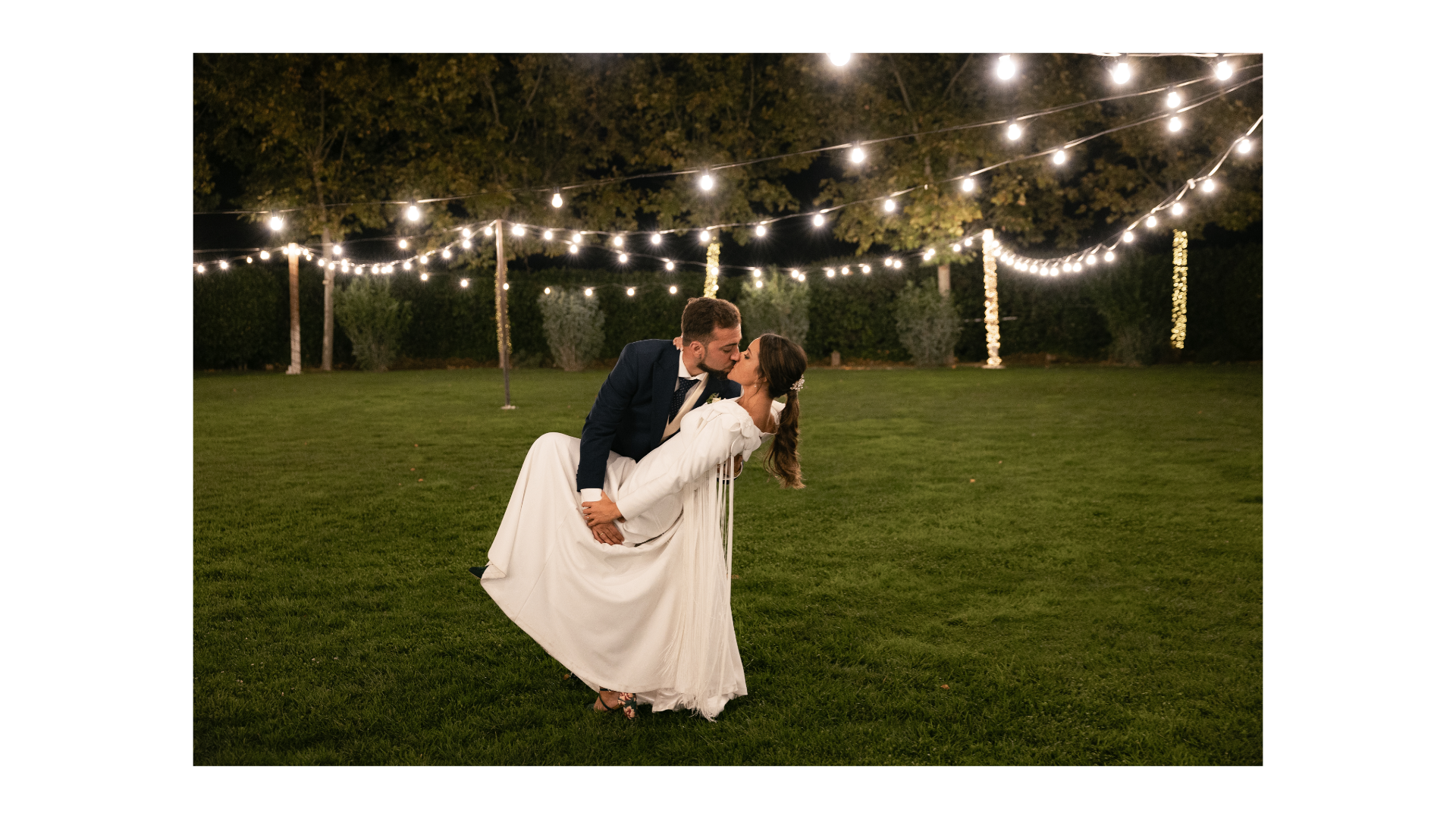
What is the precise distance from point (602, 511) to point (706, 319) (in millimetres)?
717

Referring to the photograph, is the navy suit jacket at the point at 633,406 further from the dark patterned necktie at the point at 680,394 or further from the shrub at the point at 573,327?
the shrub at the point at 573,327

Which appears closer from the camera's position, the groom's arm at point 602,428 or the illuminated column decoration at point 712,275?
the groom's arm at point 602,428

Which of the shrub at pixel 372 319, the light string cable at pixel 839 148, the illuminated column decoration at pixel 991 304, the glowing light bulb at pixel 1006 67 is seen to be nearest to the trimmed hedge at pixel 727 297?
the illuminated column decoration at pixel 991 304

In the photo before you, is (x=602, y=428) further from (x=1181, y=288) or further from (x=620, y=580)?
(x=1181, y=288)

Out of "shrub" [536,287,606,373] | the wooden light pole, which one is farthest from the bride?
the wooden light pole

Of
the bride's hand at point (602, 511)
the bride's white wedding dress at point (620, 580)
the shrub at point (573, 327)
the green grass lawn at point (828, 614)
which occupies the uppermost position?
the shrub at point (573, 327)

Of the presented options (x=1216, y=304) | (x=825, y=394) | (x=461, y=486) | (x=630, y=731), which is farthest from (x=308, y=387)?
(x=1216, y=304)

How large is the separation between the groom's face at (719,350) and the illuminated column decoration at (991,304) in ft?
59.9

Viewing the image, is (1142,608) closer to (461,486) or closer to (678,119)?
(461,486)

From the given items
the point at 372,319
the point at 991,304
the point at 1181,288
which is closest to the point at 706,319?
the point at 991,304

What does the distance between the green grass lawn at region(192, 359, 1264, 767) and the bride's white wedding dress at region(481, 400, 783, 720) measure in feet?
0.75

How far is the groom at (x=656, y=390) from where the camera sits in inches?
115

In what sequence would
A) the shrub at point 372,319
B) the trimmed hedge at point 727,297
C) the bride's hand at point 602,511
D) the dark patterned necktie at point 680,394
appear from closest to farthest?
the bride's hand at point 602,511, the dark patterned necktie at point 680,394, the trimmed hedge at point 727,297, the shrub at point 372,319

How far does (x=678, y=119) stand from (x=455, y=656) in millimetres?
21212
